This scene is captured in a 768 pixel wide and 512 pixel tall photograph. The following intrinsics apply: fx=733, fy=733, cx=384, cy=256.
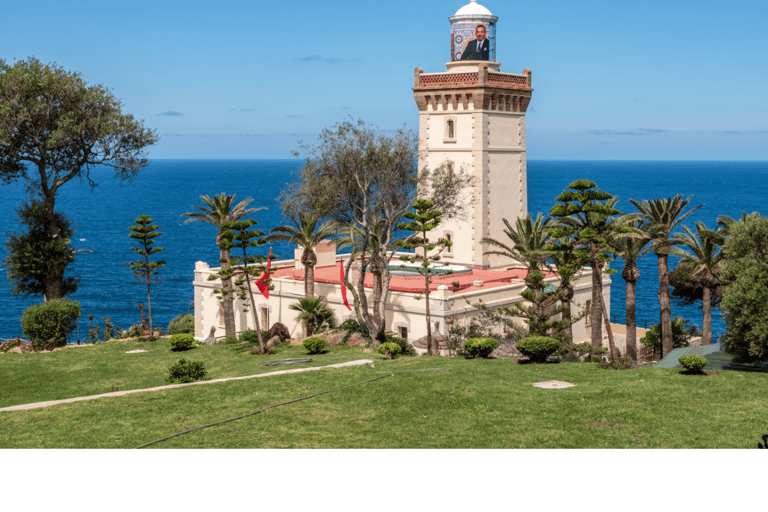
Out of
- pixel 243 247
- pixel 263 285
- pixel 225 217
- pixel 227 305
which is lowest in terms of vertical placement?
pixel 227 305

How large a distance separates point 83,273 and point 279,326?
66.0 m

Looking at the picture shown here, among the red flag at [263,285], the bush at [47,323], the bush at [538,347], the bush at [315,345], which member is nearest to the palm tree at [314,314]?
the red flag at [263,285]

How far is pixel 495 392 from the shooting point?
2102 cm

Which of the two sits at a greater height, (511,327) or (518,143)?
(518,143)

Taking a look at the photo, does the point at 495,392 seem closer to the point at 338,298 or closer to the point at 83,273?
the point at 338,298

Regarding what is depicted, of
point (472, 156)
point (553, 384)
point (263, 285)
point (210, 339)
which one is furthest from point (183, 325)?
point (553, 384)

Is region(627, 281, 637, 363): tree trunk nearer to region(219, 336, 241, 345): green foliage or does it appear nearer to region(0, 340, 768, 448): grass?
region(0, 340, 768, 448): grass

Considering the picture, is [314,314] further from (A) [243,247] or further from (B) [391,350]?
(B) [391,350]

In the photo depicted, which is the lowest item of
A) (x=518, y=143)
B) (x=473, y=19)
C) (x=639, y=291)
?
(x=639, y=291)

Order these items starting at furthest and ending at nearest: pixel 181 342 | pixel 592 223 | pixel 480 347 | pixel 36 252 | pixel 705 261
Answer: pixel 36 252 → pixel 705 261 → pixel 181 342 → pixel 480 347 → pixel 592 223

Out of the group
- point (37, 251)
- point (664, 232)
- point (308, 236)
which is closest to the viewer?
point (664, 232)

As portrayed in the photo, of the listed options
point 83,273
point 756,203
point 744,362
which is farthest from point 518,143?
point 756,203

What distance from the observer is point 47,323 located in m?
39.7

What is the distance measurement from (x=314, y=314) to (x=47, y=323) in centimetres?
1479
